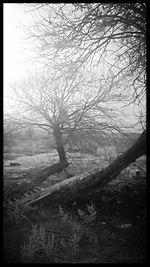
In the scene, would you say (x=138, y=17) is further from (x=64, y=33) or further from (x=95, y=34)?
(x=64, y=33)

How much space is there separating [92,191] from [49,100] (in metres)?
7.35

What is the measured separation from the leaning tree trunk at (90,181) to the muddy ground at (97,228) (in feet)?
0.71

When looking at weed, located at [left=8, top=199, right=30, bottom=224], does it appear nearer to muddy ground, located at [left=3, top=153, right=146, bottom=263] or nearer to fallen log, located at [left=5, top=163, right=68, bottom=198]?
muddy ground, located at [left=3, top=153, right=146, bottom=263]

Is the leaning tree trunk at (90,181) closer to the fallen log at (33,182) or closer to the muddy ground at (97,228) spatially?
the muddy ground at (97,228)

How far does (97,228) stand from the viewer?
3.80 m

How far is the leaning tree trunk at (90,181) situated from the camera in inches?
172

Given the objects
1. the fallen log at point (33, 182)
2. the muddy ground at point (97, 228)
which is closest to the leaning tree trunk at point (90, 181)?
the muddy ground at point (97, 228)

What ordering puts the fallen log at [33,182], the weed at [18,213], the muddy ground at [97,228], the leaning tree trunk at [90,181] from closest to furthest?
the muddy ground at [97,228] < the weed at [18,213] < the leaning tree trunk at [90,181] < the fallen log at [33,182]

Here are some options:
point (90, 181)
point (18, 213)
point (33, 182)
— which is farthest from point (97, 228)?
point (33, 182)

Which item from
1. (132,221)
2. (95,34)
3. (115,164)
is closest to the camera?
(132,221)

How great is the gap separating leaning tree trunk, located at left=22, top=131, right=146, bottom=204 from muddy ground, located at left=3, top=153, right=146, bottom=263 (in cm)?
22

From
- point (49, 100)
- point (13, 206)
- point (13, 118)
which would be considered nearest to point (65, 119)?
point (49, 100)

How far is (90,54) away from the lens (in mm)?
4953

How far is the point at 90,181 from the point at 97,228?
1.07m
